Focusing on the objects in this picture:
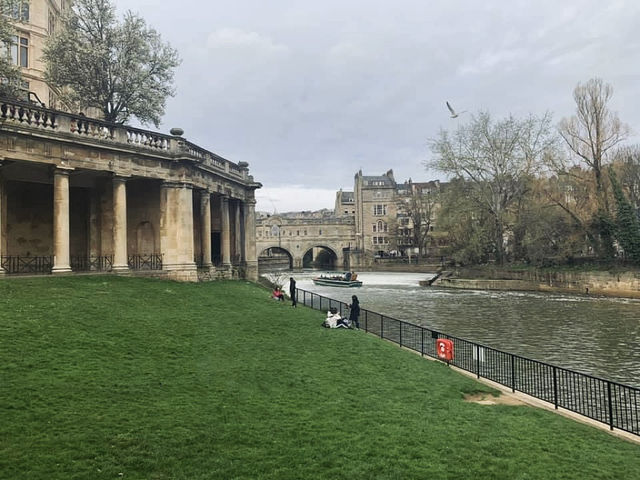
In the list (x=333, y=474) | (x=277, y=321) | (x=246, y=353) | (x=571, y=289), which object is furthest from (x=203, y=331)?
(x=571, y=289)

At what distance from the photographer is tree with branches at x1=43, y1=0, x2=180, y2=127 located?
2820 cm

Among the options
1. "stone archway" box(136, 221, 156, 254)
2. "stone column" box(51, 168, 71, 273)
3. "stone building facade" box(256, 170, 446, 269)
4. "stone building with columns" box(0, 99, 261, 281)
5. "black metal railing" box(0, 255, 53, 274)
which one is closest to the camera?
"stone building with columns" box(0, 99, 261, 281)

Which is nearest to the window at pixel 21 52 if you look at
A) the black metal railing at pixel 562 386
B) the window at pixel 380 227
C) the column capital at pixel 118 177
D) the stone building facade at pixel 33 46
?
the stone building facade at pixel 33 46

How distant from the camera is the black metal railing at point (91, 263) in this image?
21.7 meters

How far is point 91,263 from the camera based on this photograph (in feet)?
72.0

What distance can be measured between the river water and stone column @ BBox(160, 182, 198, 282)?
1315 centimetres

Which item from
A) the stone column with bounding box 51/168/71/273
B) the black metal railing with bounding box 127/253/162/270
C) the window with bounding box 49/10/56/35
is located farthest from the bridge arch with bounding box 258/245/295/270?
the stone column with bounding box 51/168/71/273

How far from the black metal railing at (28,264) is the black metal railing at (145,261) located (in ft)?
11.6

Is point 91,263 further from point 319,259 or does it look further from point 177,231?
point 319,259

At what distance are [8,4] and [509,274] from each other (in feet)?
161

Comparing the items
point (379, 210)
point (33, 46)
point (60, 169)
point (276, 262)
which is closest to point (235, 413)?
point (60, 169)

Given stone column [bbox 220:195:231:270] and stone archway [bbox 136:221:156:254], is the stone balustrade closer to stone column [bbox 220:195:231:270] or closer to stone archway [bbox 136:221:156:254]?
stone column [bbox 220:195:231:270]

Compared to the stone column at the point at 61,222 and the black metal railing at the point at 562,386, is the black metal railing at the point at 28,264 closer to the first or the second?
the stone column at the point at 61,222

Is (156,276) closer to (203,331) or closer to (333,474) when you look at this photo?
(203,331)
